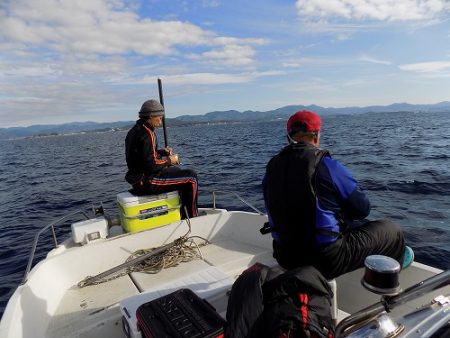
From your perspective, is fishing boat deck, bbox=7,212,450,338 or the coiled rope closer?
fishing boat deck, bbox=7,212,450,338

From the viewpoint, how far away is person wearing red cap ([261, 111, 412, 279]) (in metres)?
2.67

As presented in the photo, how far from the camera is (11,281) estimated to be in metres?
7.32

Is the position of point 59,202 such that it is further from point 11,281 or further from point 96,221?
point 96,221

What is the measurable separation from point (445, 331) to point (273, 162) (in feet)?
5.80

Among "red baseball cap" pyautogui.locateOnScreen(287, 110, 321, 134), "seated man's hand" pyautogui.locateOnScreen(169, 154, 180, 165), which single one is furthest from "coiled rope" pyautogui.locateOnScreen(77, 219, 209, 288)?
"red baseball cap" pyautogui.locateOnScreen(287, 110, 321, 134)

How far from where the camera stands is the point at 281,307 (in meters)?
2.07

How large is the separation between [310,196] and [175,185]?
11.4 feet

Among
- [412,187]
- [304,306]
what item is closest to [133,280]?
[304,306]

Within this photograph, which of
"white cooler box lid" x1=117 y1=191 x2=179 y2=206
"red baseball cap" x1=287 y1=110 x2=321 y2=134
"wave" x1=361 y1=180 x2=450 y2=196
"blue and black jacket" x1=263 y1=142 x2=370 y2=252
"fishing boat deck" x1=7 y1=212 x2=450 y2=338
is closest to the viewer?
"blue and black jacket" x1=263 y1=142 x2=370 y2=252

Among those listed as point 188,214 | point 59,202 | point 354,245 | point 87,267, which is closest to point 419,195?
point 188,214

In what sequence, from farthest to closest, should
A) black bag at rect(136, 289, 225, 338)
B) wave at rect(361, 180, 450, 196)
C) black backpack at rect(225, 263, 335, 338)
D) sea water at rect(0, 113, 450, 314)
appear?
wave at rect(361, 180, 450, 196)
sea water at rect(0, 113, 450, 314)
black bag at rect(136, 289, 225, 338)
black backpack at rect(225, 263, 335, 338)

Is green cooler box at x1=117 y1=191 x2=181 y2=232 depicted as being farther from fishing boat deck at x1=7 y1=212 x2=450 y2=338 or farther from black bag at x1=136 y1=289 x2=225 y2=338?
black bag at x1=136 y1=289 x2=225 y2=338

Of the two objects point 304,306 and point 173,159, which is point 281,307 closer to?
point 304,306

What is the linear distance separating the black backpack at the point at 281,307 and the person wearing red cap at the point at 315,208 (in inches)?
21.5
